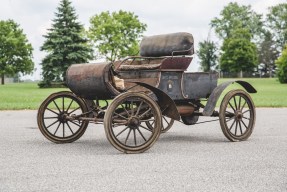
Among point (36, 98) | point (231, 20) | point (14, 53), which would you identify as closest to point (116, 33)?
point (14, 53)

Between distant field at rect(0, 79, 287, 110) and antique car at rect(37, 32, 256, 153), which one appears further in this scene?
distant field at rect(0, 79, 287, 110)

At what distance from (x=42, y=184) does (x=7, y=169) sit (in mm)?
943

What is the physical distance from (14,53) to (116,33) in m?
15.6

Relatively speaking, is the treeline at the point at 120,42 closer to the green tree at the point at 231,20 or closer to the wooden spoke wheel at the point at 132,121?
the green tree at the point at 231,20

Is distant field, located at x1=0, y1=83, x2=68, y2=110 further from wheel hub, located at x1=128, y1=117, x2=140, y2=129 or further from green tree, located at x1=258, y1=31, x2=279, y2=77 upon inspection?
green tree, located at x1=258, y1=31, x2=279, y2=77

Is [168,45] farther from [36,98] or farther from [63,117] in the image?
[36,98]

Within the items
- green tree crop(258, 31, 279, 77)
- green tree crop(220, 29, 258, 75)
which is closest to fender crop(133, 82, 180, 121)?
green tree crop(220, 29, 258, 75)

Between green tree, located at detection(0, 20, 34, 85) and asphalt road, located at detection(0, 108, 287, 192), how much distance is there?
206 ft

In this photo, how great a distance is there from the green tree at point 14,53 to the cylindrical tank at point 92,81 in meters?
63.1

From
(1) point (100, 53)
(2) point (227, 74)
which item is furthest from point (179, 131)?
(2) point (227, 74)

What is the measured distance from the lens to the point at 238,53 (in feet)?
260

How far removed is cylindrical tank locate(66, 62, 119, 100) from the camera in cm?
687

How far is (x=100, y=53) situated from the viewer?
63188 millimetres

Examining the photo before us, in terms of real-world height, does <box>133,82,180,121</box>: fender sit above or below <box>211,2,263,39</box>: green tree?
below
